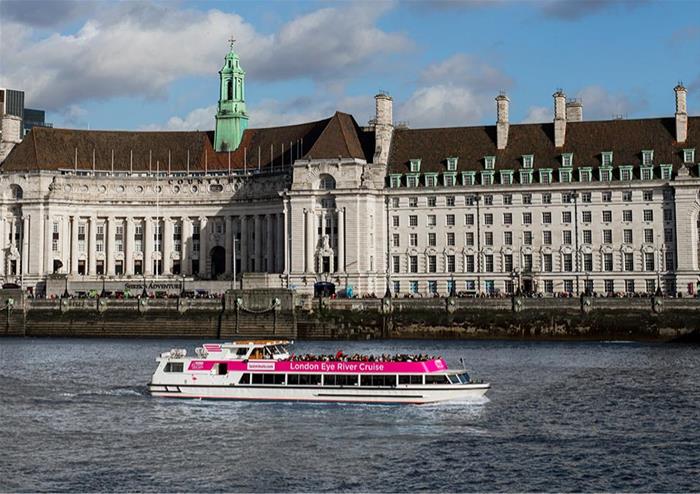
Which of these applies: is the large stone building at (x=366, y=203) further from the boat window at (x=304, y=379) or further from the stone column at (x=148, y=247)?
the boat window at (x=304, y=379)

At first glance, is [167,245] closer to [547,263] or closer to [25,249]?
[25,249]

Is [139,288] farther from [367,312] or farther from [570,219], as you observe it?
[570,219]

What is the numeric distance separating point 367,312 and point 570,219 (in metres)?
27.6

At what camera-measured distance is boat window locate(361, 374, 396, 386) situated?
64.8 m

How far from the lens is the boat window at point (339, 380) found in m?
65.2

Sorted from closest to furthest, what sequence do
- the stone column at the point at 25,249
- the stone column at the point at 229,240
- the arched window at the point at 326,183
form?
1. the arched window at the point at 326,183
2. the stone column at the point at 25,249
3. the stone column at the point at 229,240

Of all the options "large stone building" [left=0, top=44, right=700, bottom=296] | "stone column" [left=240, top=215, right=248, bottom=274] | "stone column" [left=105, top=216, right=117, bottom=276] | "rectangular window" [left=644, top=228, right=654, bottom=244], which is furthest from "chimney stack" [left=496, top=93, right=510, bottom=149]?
"stone column" [left=105, top=216, right=117, bottom=276]

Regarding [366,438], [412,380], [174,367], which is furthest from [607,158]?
[366,438]

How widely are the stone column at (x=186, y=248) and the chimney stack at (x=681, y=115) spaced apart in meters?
65.1

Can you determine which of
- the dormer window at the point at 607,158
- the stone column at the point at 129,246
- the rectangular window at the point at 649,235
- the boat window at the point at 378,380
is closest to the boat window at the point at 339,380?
the boat window at the point at 378,380

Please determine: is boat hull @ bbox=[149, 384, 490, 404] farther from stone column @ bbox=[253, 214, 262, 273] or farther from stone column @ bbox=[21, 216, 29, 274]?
stone column @ bbox=[21, 216, 29, 274]

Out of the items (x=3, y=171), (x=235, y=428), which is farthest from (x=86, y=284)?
(x=235, y=428)

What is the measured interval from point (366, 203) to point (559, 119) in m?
23.9

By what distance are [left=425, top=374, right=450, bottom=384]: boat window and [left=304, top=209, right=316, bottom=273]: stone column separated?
2770 inches
